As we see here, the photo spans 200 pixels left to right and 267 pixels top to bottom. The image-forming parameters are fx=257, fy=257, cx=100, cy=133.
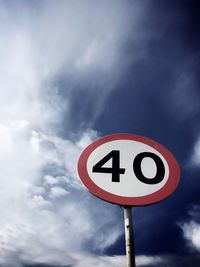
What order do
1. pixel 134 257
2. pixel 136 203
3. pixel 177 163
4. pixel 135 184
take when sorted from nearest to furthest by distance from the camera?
pixel 134 257 → pixel 136 203 → pixel 135 184 → pixel 177 163

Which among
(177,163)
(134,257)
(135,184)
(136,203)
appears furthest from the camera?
(177,163)

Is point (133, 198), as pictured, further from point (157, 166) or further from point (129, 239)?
point (157, 166)

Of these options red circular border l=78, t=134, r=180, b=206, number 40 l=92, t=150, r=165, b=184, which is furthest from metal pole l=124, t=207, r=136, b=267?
number 40 l=92, t=150, r=165, b=184

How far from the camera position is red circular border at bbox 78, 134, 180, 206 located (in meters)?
2.14

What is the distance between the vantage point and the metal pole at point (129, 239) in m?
1.85

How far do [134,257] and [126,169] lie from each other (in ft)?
2.49

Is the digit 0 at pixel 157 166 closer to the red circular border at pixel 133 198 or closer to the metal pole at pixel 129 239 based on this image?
the red circular border at pixel 133 198

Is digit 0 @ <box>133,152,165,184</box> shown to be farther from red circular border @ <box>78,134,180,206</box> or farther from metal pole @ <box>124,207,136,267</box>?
metal pole @ <box>124,207,136,267</box>

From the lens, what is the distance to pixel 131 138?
8.59 ft

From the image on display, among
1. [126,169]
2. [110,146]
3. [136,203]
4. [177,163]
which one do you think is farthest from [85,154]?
[177,163]

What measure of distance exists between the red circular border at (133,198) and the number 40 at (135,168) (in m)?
0.08

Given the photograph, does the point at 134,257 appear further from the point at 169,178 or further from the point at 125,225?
the point at 169,178

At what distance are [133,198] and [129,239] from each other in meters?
0.34

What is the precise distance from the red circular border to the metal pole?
0.10 metres
